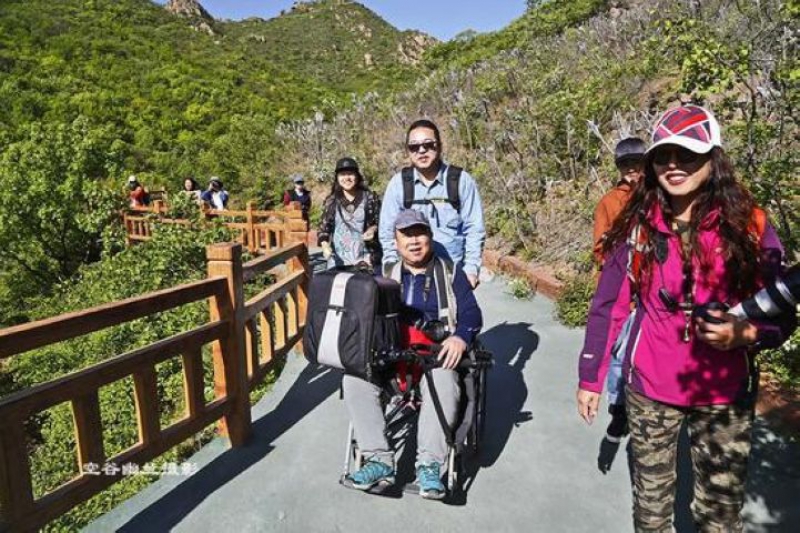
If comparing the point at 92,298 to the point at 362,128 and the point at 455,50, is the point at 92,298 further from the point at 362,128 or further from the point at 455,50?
the point at 455,50

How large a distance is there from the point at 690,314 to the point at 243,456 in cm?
253

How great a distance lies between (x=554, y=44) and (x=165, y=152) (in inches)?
771

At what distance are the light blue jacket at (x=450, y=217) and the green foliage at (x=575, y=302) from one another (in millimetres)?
2260

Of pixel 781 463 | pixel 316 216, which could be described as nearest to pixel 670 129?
pixel 781 463

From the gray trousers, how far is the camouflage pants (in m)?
0.89

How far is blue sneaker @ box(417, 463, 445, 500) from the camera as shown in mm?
2469

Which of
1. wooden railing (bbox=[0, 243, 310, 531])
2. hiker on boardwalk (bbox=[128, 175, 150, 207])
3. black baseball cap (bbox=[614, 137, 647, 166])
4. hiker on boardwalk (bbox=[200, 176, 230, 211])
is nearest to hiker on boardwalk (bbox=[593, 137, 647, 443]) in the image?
black baseball cap (bbox=[614, 137, 647, 166])

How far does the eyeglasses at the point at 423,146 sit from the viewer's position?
3225mm

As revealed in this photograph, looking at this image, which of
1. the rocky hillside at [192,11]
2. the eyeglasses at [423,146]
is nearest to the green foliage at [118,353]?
the eyeglasses at [423,146]

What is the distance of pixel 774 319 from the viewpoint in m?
1.51

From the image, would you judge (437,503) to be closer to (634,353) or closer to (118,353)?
(634,353)

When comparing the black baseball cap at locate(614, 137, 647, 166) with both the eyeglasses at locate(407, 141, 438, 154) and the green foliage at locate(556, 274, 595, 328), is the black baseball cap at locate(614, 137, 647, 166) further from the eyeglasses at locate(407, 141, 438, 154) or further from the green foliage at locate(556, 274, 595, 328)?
the green foliage at locate(556, 274, 595, 328)

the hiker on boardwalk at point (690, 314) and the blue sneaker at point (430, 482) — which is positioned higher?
the hiker on boardwalk at point (690, 314)

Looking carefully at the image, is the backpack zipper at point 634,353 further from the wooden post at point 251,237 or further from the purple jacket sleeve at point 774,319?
the wooden post at point 251,237
